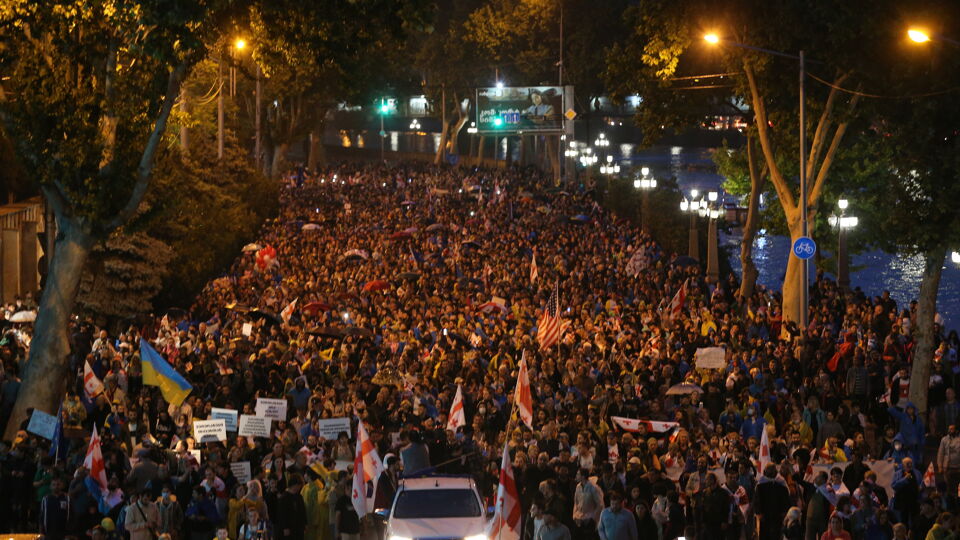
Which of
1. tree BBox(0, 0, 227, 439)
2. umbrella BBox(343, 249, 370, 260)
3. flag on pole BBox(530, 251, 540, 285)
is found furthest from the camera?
umbrella BBox(343, 249, 370, 260)

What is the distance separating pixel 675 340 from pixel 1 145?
2063 cm

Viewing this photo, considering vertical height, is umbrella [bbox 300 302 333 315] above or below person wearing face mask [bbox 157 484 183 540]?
above

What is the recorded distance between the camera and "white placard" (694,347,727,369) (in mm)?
22734

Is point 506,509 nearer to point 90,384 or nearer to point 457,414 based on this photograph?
point 457,414

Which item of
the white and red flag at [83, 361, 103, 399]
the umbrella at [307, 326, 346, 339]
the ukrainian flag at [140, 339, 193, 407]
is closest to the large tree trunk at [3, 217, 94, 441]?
the white and red flag at [83, 361, 103, 399]

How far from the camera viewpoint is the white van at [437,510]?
15.1m

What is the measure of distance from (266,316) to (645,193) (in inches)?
1086

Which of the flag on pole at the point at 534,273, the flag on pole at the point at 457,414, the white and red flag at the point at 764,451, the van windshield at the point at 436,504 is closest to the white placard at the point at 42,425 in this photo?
the flag on pole at the point at 457,414

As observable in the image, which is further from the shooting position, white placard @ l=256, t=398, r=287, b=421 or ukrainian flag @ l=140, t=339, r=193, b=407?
ukrainian flag @ l=140, t=339, r=193, b=407

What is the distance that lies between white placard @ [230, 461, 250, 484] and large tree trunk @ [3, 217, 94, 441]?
5449 millimetres

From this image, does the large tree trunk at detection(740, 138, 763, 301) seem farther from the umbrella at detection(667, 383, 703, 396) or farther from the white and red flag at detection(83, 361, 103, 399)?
the white and red flag at detection(83, 361, 103, 399)

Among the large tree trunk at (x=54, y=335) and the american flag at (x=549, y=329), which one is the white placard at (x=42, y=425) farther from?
the american flag at (x=549, y=329)

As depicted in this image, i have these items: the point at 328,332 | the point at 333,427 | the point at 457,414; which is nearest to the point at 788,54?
the point at 328,332

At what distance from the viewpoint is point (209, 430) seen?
1855 centimetres
